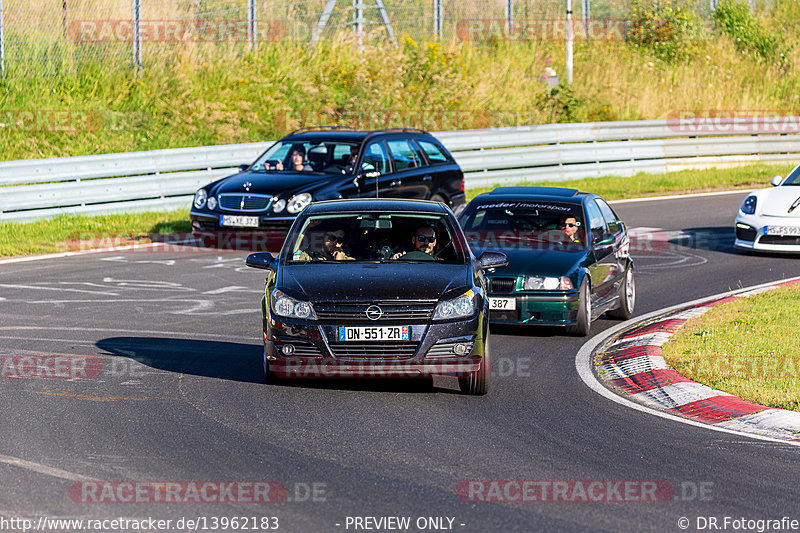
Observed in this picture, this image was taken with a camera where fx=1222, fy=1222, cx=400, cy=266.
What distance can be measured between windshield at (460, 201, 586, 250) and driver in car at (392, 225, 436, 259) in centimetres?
278

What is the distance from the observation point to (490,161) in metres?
26.1

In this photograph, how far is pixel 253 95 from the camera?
94.0ft

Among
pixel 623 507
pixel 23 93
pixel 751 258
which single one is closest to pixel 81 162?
pixel 23 93

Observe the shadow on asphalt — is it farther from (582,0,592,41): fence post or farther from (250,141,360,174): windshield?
(582,0,592,41): fence post

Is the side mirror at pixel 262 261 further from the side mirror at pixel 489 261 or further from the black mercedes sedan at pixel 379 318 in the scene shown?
the side mirror at pixel 489 261

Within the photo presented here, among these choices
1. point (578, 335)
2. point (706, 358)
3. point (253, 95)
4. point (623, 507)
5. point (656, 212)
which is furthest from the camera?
point (253, 95)

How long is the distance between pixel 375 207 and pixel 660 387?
2.77 metres

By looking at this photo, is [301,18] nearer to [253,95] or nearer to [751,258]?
[253,95]

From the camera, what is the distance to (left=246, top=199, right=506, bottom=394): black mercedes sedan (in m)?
8.81

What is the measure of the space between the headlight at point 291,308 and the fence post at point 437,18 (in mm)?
26534

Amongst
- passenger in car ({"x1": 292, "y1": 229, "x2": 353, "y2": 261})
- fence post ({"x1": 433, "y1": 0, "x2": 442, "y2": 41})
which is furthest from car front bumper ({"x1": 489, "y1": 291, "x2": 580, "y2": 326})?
fence post ({"x1": 433, "y1": 0, "x2": 442, "y2": 41})

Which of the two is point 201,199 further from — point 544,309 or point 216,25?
point 216,25

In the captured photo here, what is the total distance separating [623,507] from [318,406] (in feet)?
9.79

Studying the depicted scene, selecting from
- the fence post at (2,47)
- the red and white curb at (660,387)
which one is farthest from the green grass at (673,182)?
the red and white curb at (660,387)
